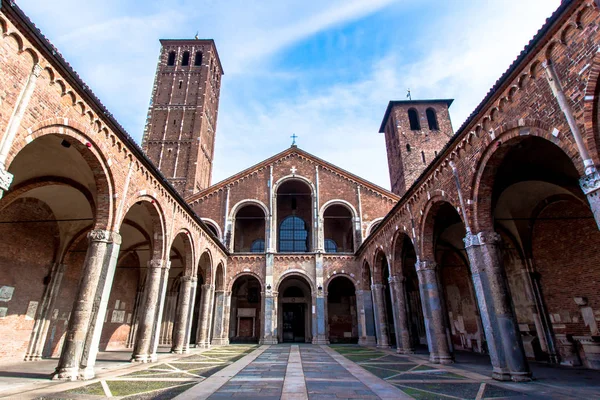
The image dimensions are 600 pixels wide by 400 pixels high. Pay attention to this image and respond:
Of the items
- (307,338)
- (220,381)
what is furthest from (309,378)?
(307,338)

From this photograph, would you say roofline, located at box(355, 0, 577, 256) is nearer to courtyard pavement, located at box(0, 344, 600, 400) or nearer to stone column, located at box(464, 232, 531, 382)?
stone column, located at box(464, 232, 531, 382)

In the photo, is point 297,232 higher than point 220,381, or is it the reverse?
point 297,232

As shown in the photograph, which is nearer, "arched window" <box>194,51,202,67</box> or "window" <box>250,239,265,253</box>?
"window" <box>250,239,265,253</box>

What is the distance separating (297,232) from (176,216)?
1449cm

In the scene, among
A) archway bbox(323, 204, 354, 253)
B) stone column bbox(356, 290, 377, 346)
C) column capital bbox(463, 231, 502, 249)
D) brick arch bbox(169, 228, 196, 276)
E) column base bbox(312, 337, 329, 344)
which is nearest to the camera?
column capital bbox(463, 231, 502, 249)

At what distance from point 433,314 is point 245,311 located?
16494mm

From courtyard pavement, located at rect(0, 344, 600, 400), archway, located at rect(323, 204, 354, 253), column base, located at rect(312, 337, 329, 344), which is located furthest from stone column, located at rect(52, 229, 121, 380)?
archway, located at rect(323, 204, 354, 253)

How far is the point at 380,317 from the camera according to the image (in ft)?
58.3

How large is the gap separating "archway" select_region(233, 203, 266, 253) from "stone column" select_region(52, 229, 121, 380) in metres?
17.5

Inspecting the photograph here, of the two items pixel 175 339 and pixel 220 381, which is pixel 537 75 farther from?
pixel 175 339

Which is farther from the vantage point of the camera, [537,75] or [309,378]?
[309,378]

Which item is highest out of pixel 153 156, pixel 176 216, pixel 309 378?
pixel 153 156

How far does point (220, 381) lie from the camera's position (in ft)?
23.4

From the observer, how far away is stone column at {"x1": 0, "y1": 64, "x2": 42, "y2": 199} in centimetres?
546
